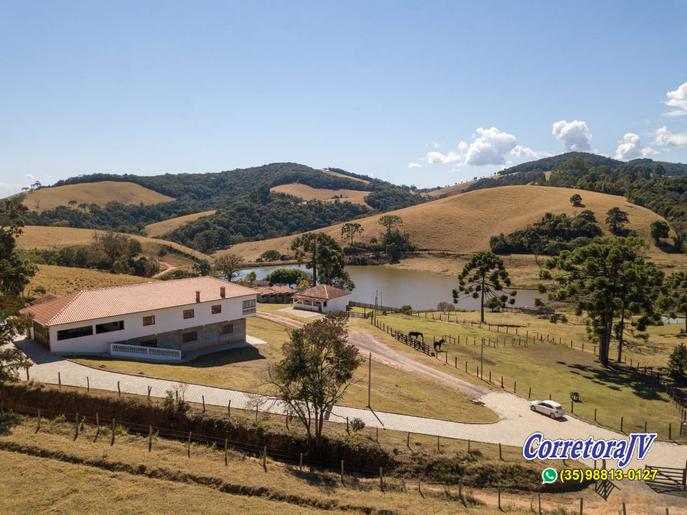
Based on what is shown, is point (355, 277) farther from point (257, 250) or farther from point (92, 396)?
point (92, 396)

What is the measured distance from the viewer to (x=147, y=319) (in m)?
39.7

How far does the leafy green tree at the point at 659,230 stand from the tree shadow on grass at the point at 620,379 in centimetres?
9928

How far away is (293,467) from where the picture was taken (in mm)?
24766

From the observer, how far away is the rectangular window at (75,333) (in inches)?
1382

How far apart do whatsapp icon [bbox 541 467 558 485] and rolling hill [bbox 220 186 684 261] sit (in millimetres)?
128109

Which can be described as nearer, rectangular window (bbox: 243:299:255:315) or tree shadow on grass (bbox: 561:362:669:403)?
tree shadow on grass (bbox: 561:362:669:403)

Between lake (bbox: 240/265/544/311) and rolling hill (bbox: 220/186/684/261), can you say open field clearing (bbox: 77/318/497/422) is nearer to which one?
lake (bbox: 240/265/544/311)

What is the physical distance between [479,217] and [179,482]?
162130 millimetres

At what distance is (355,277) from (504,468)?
344 feet

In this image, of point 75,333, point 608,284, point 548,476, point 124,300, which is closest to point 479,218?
point 608,284

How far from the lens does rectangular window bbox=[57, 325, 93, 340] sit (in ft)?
115

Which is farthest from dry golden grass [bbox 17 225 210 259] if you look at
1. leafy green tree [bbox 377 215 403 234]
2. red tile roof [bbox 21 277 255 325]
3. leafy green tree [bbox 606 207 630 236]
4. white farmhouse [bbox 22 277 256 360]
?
leafy green tree [bbox 606 207 630 236]

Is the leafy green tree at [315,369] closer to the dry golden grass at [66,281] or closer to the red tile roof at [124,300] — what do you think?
the red tile roof at [124,300]

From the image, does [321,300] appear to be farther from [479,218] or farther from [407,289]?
[479,218]
